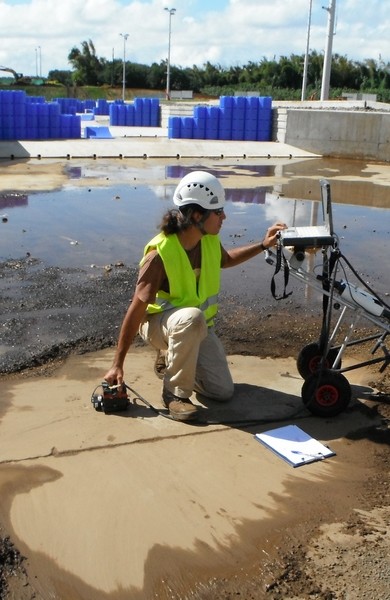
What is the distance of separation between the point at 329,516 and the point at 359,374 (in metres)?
1.86

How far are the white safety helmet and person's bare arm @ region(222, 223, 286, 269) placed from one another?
0.36 m

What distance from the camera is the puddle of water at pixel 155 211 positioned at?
838 centimetres

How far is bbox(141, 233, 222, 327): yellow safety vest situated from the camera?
4.11 metres

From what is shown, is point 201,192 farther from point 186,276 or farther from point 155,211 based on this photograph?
point 155,211

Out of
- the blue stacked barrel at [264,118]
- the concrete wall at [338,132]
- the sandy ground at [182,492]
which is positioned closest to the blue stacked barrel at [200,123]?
the blue stacked barrel at [264,118]

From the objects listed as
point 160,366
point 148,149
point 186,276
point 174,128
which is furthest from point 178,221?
point 174,128

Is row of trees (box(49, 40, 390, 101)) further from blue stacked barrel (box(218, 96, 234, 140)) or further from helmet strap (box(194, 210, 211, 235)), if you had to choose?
helmet strap (box(194, 210, 211, 235))

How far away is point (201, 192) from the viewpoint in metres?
3.98

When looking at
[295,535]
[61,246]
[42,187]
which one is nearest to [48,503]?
[295,535]

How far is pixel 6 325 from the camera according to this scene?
18.8 ft

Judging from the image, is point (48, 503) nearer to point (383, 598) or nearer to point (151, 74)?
point (383, 598)

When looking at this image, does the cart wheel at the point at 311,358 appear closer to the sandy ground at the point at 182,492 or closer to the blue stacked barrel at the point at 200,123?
the sandy ground at the point at 182,492

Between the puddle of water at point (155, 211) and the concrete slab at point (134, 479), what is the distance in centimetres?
316

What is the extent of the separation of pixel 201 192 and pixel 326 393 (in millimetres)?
1455
